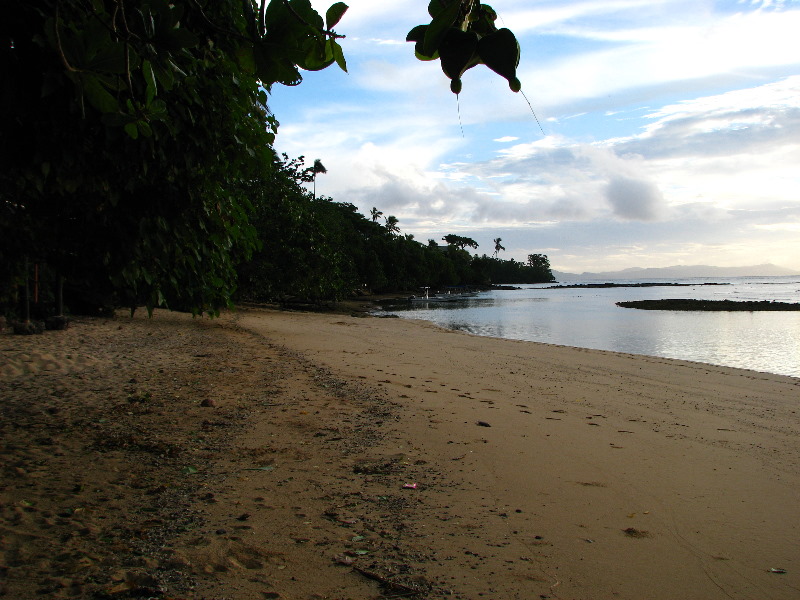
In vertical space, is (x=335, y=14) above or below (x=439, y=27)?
above

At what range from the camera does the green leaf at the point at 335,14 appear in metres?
1.61

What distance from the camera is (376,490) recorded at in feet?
11.1

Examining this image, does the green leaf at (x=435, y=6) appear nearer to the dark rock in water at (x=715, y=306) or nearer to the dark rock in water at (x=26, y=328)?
the dark rock in water at (x=26, y=328)

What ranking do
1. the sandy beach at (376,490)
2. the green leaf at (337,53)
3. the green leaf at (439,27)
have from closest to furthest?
the green leaf at (439,27) → the green leaf at (337,53) → the sandy beach at (376,490)

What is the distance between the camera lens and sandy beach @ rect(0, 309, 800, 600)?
2436 mm

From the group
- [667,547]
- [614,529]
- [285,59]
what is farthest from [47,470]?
[667,547]

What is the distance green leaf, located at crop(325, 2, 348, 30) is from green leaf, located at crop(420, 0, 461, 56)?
19.9 inches

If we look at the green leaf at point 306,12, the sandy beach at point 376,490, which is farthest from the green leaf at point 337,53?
→ the sandy beach at point 376,490

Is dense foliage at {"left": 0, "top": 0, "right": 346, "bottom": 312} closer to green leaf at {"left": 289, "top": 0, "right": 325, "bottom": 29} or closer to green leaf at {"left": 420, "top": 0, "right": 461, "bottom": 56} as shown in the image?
green leaf at {"left": 289, "top": 0, "right": 325, "bottom": 29}

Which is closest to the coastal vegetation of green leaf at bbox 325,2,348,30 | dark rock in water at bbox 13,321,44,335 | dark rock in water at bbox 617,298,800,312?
A: green leaf at bbox 325,2,348,30

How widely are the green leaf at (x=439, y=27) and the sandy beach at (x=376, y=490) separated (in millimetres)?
2050

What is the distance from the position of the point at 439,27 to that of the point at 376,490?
279cm

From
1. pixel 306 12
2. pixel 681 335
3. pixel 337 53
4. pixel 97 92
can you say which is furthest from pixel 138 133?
pixel 681 335

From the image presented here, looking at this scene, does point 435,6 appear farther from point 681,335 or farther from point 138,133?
A: point 681,335
